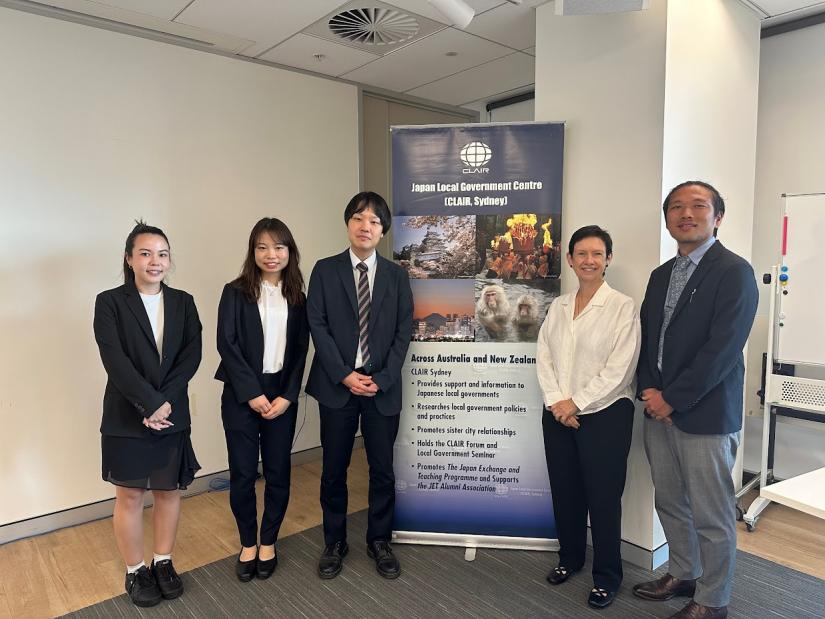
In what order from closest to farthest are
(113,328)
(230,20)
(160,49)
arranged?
(113,328) < (230,20) < (160,49)

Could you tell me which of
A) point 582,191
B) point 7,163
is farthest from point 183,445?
point 582,191

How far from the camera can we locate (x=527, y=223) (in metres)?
2.75

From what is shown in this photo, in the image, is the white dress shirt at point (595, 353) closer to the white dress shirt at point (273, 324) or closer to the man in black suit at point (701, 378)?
the man in black suit at point (701, 378)

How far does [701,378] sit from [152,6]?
3.11 meters

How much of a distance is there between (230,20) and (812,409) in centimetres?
383

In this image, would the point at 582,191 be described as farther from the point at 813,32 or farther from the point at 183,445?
the point at 183,445

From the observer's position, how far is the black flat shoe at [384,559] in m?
2.56

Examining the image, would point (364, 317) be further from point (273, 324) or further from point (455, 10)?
point (455, 10)

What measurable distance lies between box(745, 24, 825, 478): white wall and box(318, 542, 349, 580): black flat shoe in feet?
8.78

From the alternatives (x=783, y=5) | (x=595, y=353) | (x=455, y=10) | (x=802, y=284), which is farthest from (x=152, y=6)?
(x=802, y=284)

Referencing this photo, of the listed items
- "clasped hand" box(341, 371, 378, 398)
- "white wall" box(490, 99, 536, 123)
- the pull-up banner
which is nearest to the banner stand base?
the pull-up banner

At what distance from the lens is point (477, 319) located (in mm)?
2787

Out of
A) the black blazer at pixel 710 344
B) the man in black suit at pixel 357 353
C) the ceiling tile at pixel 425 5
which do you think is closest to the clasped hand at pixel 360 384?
the man in black suit at pixel 357 353

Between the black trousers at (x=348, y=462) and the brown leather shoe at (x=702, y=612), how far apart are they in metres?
1.31
